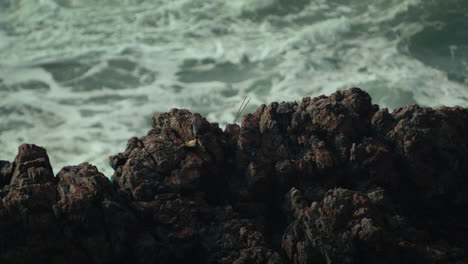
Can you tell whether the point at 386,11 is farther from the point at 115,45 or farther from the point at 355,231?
the point at 355,231

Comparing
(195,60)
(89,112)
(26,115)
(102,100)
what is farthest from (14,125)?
(195,60)

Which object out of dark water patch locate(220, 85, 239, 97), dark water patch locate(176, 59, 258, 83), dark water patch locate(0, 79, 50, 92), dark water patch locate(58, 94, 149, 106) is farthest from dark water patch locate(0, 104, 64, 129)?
dark water patch locate(220, 85, 239, 97)

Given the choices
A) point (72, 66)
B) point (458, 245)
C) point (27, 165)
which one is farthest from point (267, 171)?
point (72, 66)

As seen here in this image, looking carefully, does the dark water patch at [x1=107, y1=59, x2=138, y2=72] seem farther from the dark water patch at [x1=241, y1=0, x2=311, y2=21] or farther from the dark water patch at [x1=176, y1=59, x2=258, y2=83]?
the dark water patch at [x1=241, y1=0, x2=311, y2=21]

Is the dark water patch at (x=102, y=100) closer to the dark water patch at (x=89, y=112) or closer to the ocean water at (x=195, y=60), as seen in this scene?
the ocean water at (x=195, y=60)

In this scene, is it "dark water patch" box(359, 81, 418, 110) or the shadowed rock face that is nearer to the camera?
the shadowed rock face

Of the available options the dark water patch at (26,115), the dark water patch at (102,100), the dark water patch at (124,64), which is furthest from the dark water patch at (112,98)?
the dark water patch at (124,64)
